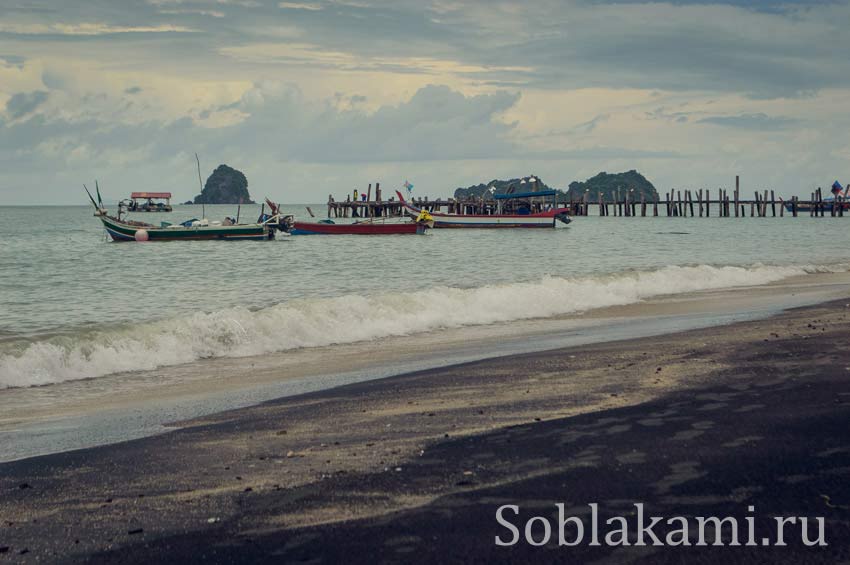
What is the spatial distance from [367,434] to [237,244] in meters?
56.8

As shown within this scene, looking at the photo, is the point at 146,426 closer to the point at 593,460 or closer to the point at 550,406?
the point at 550,406

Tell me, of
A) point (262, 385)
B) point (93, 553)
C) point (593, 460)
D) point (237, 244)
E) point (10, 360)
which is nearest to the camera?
point (93, 553)

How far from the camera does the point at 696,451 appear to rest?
5859mm

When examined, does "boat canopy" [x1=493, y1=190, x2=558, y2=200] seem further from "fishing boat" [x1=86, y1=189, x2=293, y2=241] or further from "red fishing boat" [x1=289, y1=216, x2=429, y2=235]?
"fishing boat" [x1=86, y1=189, x2=293, y2=241]

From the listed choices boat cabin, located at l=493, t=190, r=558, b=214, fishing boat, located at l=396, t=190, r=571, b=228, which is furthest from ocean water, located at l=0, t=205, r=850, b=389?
boat cabin, located at l=493, t=190, r=558, b=214

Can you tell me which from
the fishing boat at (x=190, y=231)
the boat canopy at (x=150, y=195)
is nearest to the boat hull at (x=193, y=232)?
the fishing boat at (x=190, y=231)

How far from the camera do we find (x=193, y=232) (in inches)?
2511

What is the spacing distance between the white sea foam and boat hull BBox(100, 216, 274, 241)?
43.9 meters

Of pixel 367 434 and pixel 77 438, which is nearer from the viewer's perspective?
pixel 367 434

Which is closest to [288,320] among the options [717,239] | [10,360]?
[10,360]

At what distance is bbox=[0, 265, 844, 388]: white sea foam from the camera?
41.6 feet

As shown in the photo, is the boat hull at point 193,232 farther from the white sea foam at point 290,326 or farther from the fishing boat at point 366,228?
the white sea foam at point 290,326

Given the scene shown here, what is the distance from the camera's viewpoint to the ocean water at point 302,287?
14492 millimetres

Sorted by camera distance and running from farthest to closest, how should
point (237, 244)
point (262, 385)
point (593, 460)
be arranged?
point (237, 244), point (262, 385), point (593, 460)
